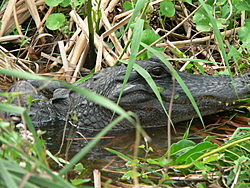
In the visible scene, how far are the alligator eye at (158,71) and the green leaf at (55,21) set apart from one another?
5.48 ft

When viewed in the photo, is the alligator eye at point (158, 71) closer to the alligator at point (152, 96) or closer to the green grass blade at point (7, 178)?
the alligator at point (152, 96)

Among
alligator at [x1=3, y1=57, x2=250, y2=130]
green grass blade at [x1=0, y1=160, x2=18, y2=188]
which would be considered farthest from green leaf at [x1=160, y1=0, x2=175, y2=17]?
green grass blade at [x1=0, y1=160, x2=18, y2=188]

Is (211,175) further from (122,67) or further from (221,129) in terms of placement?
(122,67)

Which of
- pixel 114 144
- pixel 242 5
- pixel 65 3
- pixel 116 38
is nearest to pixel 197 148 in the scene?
pixel 114 144

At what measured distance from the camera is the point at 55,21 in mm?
4617

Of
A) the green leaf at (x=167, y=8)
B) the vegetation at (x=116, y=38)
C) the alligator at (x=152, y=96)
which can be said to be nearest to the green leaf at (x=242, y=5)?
the vegetation at (x=116, y=38)

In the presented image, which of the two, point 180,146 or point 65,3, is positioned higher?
point 65,3

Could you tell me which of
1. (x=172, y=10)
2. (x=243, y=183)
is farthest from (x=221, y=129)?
(x=172, y=10)

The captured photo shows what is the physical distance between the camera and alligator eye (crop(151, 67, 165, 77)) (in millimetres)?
3383

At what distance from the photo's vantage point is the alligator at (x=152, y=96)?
11.0 ft

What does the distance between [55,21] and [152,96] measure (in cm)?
185

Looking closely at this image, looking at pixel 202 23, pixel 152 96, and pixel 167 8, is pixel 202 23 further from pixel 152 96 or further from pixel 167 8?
pixel 152 96

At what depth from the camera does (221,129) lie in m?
3.37

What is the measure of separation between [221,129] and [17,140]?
220 centimetres
